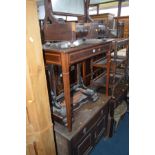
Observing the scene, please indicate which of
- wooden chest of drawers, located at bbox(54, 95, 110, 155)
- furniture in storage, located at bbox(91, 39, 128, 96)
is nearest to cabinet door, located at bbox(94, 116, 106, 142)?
wooden chest of drawers, located at bbox(54, 95, 110, 155)

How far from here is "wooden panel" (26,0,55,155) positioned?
0.80m

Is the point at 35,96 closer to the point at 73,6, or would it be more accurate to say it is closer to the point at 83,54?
the point at 83,54

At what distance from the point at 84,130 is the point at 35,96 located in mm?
789

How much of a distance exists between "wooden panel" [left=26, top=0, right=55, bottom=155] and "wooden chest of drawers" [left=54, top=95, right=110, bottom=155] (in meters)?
0.24

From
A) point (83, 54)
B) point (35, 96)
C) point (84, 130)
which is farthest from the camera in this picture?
point (84, 130)

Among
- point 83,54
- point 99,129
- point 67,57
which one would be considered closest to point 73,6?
point 83,54

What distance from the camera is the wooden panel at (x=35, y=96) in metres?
0.80

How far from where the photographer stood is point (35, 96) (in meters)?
0.91

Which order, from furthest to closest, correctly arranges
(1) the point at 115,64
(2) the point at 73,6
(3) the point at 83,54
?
(1) the point at 115,64
(2) the point at 73,6
(3) the point at 83,54

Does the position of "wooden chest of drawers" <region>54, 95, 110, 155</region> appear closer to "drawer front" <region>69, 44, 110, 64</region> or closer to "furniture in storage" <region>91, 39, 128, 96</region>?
"furniture in storage" <region>91, 39, 128, 96</region>

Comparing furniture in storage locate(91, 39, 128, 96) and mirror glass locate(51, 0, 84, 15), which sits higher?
mirror glass locate(51, 0, 84, 15)

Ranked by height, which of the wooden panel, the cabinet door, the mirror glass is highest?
the mirror glass
